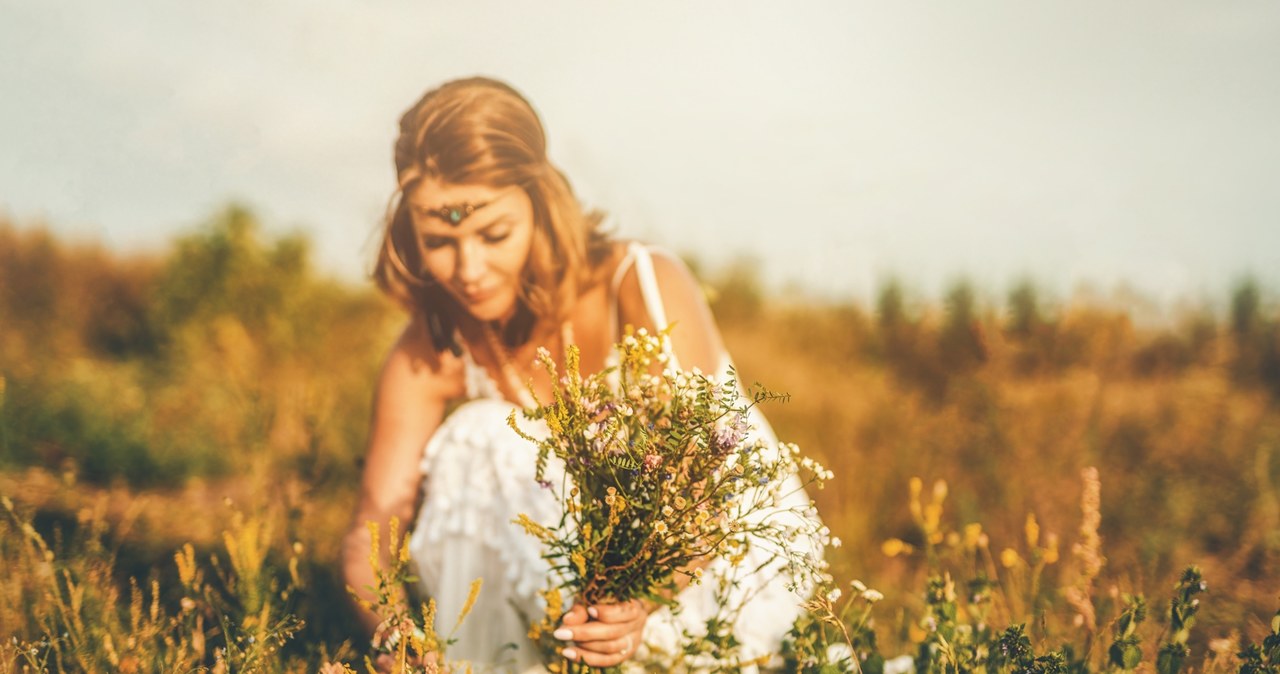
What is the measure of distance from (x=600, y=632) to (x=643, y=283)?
102cm

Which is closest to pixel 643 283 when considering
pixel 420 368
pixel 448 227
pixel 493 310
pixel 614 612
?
pixel 493 310

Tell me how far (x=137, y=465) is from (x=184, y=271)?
197 cm

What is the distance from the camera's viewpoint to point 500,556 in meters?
2.30

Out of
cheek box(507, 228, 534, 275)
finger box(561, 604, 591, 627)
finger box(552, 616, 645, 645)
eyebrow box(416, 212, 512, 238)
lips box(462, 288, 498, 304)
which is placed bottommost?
finger box(552, 616, 645, 645)

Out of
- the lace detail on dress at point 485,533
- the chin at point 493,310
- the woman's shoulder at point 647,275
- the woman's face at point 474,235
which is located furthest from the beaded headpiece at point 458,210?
the lace detail on dress at point 485,533

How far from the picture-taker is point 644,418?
65.7 inches

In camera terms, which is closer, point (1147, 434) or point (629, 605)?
point (629, 605)

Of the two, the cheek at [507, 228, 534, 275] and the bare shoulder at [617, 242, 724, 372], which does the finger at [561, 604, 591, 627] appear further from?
the cheek at [507, 228, 534, 275]

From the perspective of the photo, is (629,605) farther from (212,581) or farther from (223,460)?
(223,460)

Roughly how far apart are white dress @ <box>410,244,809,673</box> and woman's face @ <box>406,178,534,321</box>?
33 centimetres

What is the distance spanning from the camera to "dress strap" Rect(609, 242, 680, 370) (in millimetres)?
2338

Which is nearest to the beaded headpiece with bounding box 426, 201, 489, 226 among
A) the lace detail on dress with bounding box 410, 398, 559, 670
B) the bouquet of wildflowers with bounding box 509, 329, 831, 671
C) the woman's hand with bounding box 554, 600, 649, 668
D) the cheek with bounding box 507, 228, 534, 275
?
the cheek with bounding box 507, 228, 534, 275

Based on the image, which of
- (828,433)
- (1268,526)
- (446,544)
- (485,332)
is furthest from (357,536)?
→ (1268,526)

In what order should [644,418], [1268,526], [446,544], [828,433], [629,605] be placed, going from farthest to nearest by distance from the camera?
[828,433] → [1268,526] → [446,544] → [629,605] → [644,418]
